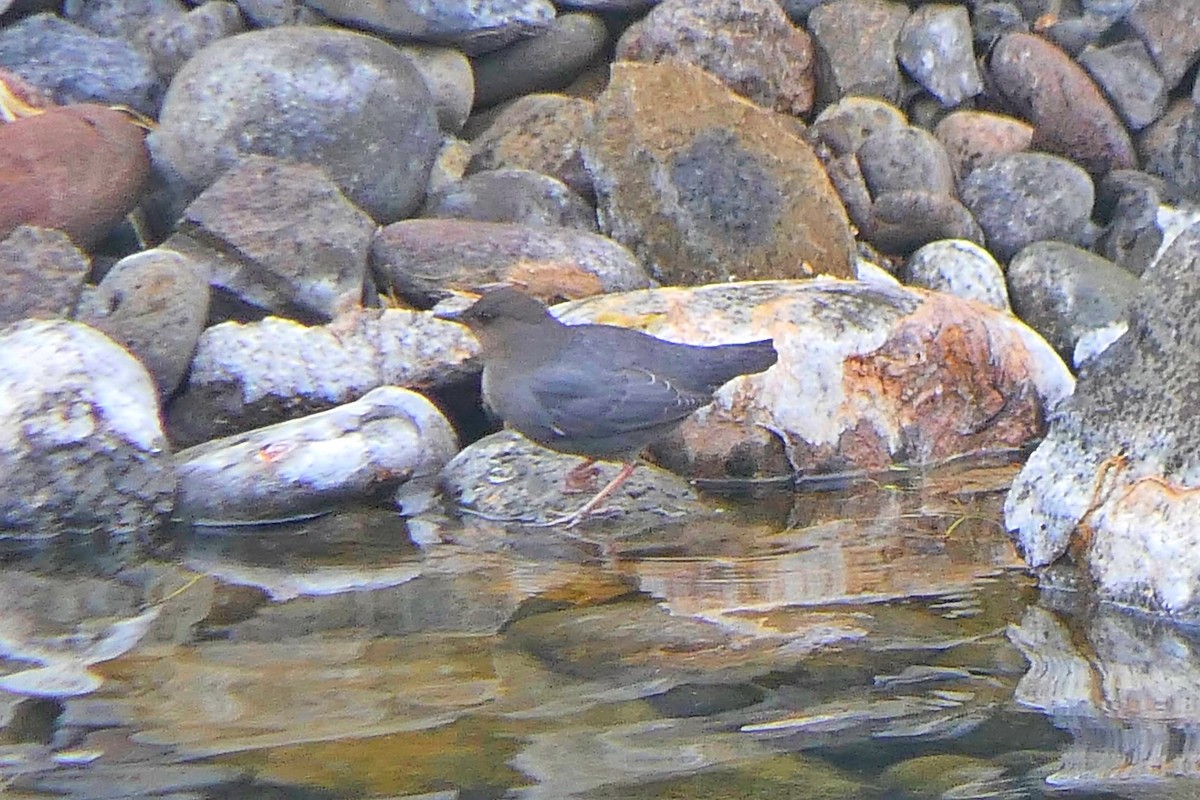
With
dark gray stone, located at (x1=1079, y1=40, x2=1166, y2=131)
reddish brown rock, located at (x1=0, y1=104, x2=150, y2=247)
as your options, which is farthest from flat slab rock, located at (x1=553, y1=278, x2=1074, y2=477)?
dark gray stone, located at (x1=1079, y1=40, x2=1166, y2=131)

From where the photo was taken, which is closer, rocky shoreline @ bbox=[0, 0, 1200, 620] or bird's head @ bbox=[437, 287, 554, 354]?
rocky shoreline @ bbox=[0, 0, 1200, 620]

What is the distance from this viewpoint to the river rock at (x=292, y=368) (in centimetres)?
622

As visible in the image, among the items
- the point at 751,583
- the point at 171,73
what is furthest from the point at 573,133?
the point at 751,583

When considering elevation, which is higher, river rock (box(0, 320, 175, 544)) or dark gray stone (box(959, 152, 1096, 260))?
dark gray stone (box(959, 152, 1096, 260))

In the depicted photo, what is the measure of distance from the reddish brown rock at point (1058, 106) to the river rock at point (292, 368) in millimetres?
4545

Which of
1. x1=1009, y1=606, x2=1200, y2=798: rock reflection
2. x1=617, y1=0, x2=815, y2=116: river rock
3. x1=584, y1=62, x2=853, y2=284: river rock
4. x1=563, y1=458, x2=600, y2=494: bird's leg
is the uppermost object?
x1=617, y1=0, x2=815, y2=116: river rock

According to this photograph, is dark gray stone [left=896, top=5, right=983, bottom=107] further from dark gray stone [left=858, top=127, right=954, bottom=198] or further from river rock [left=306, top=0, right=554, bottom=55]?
river rock [left=306, top=0, right=554, bottom=55]

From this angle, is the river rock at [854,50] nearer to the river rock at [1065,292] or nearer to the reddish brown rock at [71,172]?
the river rock at [1065,292]

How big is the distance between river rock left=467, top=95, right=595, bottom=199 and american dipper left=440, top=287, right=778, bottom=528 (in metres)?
2.19

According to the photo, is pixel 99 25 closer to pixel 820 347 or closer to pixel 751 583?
pixel 820 347

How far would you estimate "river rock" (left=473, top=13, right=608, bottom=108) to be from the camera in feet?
29.0

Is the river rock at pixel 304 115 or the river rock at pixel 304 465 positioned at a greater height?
the river rock at pixel 304 115

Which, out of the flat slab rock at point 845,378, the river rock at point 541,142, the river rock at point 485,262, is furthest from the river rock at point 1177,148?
the river rock at point 485,262

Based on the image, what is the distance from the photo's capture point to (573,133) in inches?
330
